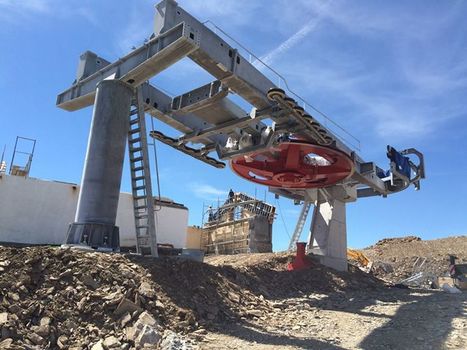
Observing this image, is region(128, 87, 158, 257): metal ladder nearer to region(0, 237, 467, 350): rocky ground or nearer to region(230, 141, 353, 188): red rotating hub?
region(0, 237, 467, 350): rocky ground

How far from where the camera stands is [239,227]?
32.9 m

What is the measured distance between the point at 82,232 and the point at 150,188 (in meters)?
2.28

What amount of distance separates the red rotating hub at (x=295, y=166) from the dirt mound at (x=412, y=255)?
33.3ft

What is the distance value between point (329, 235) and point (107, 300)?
1578cm

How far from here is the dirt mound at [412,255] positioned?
29.8 metres

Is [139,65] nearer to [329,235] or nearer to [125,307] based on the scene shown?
[125,307]

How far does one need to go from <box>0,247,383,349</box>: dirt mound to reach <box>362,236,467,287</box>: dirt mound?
1999 cm

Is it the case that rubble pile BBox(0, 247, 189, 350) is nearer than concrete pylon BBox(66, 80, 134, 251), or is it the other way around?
rubble pile BBox(0, 247, 189, 350)

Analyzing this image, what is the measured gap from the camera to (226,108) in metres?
14.5

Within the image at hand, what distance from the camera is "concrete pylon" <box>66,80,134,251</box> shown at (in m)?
11.0

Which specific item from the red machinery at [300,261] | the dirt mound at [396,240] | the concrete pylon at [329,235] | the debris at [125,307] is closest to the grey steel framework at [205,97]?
the concrete pylon at [329,235]

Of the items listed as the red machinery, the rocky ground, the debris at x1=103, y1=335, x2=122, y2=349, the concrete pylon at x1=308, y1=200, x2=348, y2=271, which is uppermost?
the concrete pylon at x1=308, y1=200, x2=348, y2=271

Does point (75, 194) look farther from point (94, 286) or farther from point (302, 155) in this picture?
point (94, 286)

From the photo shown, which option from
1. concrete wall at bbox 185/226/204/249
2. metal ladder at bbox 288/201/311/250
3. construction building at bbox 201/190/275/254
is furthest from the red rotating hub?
concrete wall at bbox 185/226/204/249
